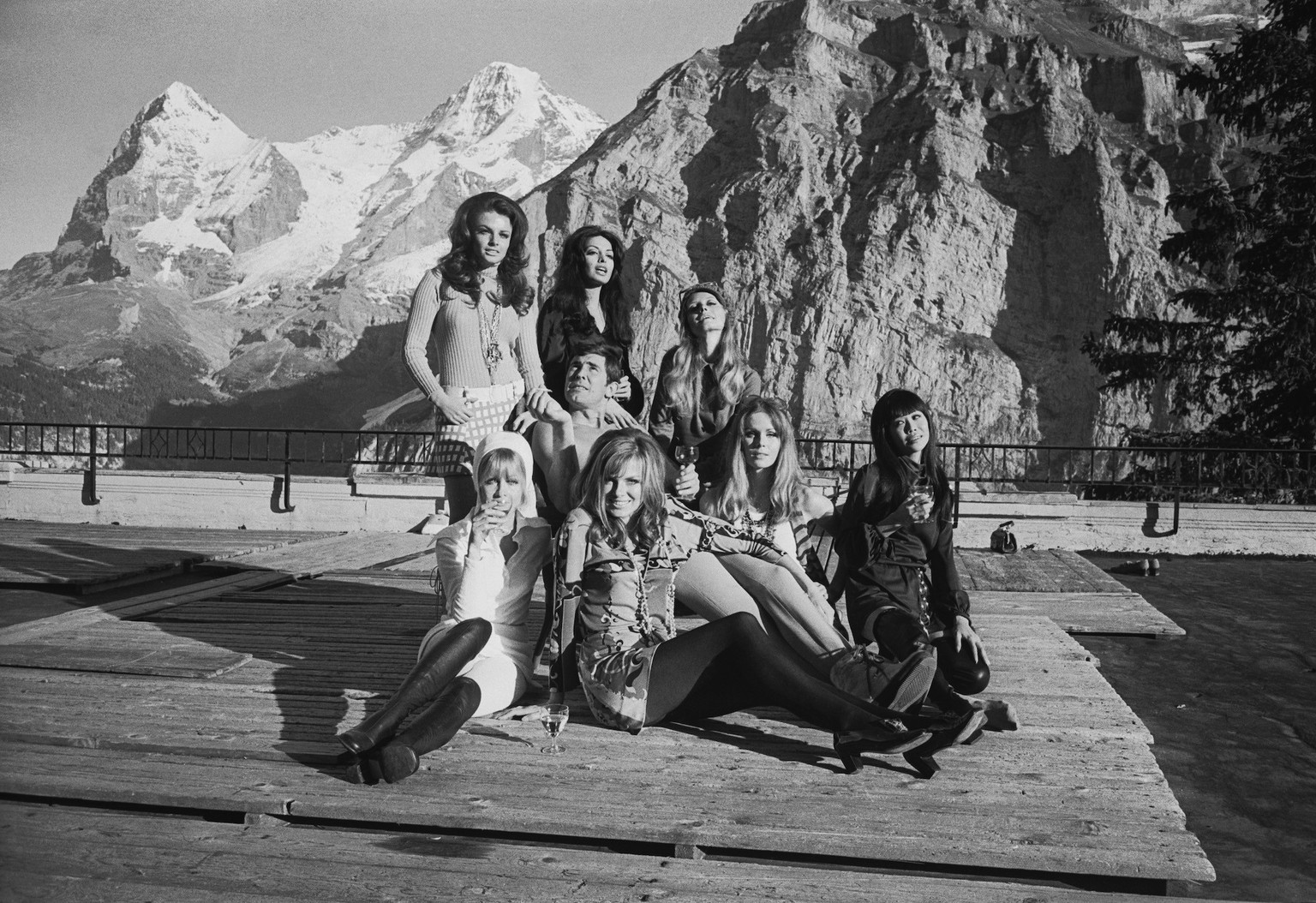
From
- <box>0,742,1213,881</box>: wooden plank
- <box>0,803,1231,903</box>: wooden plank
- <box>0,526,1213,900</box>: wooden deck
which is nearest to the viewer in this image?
<box>0,803,1231,903</box>: wooden plank

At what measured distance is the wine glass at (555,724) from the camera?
334cm

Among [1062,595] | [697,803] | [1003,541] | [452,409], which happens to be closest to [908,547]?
[697,803]

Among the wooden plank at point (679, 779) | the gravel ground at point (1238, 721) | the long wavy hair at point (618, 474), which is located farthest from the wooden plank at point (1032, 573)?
the long wavy hair at point (618, 474)

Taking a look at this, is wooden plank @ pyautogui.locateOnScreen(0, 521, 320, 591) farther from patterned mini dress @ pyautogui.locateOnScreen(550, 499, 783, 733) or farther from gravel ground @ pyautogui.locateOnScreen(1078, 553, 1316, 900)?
gravel ground @ pyautogui.locateOnScreen(1078, 553, 1316, 900)

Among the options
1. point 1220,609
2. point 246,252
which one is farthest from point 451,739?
point 246,252

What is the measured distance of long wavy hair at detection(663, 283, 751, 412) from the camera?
4715 millimetres

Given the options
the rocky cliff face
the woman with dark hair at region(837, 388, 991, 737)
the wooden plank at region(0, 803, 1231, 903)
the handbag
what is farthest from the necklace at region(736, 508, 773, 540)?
the rocky cliff face

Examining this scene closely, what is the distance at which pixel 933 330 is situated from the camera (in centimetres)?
9475

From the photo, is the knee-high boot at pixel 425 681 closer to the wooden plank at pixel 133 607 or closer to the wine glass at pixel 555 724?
the wine glass at pixel 555 724

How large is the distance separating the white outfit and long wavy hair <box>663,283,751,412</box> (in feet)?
3.65

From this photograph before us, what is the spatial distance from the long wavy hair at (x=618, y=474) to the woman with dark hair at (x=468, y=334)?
1.00 meters

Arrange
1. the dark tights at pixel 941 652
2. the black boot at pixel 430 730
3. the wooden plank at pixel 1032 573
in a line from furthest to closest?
the wooden plank at pixel 1032 573 < the dark tights at pixel 941 652 < the black boot at pixel 430 730

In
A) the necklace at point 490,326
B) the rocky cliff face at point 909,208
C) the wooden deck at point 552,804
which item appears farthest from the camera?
the rocky cliff face at point 909,208

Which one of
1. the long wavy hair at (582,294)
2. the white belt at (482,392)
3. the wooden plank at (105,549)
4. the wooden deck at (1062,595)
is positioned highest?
the long wavy hair at (582,294)
